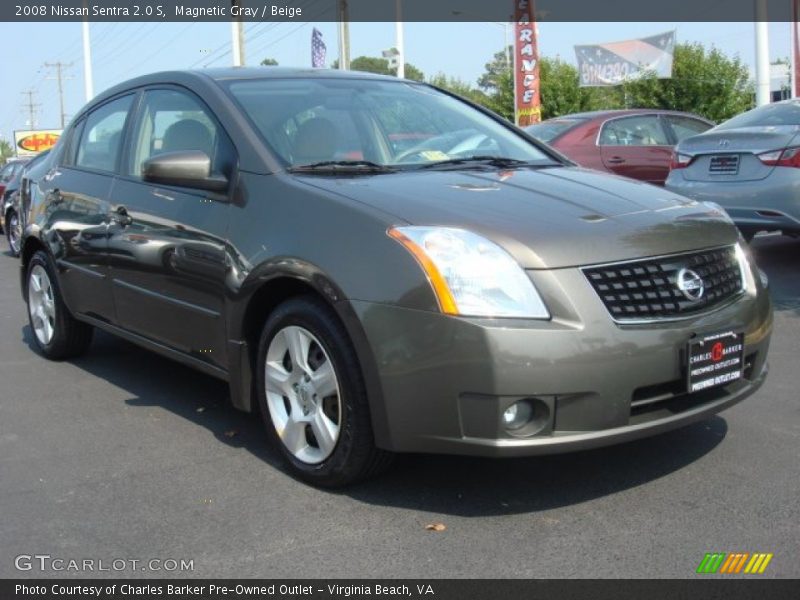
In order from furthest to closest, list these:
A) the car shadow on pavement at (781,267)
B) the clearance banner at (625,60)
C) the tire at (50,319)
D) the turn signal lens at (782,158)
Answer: the clearance banner at (625,60) → the turn signal lens at (782,158) → the car shadow on pavement at (781,267) → the tire at (50,319)

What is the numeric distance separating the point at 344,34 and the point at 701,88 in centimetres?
1046

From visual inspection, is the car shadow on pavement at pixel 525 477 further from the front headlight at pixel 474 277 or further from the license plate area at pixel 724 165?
the license plate area at pixel 724 165

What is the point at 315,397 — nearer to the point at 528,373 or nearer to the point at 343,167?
the point at 528,373

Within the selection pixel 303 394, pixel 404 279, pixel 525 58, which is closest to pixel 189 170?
pixel 303 394

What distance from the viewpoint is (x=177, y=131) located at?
15.3 ft

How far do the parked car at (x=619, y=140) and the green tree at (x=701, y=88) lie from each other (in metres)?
15.6

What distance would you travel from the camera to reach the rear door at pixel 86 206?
5.08 meters

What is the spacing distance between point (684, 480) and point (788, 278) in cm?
498

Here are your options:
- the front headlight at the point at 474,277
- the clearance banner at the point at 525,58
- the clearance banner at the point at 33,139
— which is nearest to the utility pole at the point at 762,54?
the clearance banner at the point at 525,58

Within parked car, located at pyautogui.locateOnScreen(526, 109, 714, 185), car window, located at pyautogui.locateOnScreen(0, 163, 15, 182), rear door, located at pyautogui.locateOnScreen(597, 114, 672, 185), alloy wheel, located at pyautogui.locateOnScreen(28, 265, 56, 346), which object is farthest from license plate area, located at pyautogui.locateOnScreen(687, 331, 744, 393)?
car window, located at pyautogui.locateOnScreen(0, 163, 15, 182)

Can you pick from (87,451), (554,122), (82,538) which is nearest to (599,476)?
(82,538)

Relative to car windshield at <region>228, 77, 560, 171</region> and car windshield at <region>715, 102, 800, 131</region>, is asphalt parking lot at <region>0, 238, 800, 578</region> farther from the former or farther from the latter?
car windshield at <region>715, 102, 800, 131</region>
